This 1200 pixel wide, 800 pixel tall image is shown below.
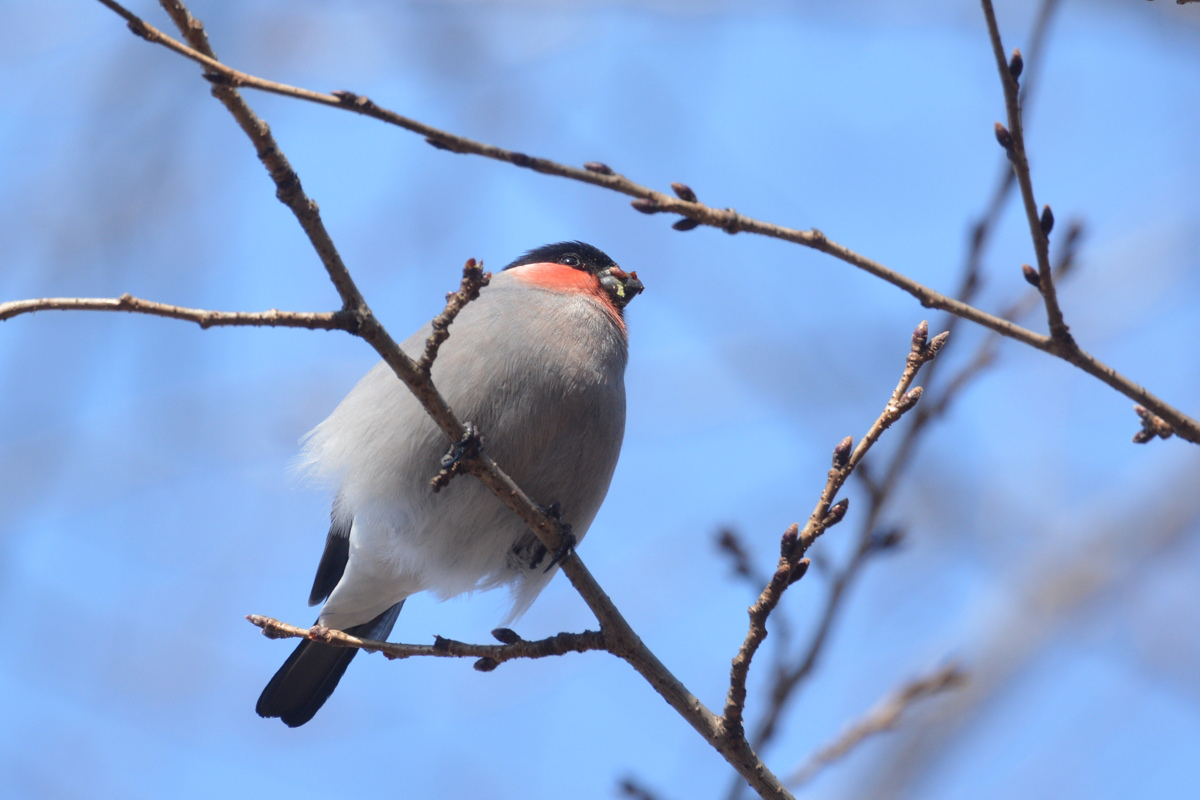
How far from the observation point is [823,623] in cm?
277

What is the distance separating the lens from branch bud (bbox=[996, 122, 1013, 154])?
1.91 metres

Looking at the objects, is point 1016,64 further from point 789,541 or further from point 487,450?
point 487,450

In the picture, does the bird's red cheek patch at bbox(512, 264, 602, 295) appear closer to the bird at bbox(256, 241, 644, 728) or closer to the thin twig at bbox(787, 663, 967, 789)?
the bird at bbox(256, 241, 644, 728)

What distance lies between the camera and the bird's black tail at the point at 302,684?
4.53 m

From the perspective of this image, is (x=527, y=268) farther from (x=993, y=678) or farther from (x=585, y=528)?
(x=993, y=678)

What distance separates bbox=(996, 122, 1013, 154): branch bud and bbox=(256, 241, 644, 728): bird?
6.62ft

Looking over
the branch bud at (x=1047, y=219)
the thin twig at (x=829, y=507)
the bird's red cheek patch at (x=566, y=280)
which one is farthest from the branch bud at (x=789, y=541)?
the bird's red cheek patch at (x=566, y=280)

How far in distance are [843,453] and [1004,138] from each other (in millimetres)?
891

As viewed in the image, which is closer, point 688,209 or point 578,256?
point 688,209

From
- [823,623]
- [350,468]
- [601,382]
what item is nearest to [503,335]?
[601,382]

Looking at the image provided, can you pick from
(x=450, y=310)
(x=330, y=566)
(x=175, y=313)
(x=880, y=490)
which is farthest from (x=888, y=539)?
(x=330, y=566)

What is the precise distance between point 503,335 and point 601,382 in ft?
1.45

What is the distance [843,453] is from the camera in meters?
2.55

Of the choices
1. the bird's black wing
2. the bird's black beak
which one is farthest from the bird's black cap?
the bird's black wing
